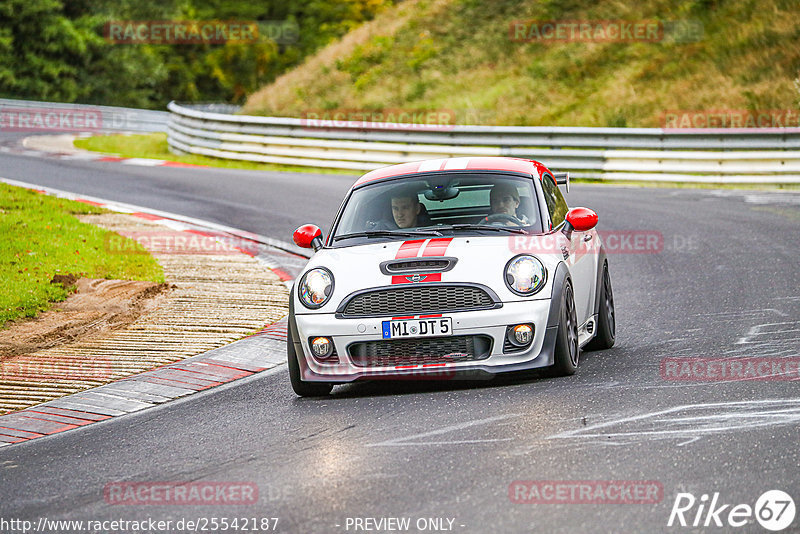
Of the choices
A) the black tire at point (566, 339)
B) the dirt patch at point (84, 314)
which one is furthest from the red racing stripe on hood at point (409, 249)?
the dirt patch at point (84, 314)

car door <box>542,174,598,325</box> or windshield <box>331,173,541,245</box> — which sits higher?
windshield <box>331,173,541,245</box>

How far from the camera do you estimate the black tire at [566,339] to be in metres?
7.55

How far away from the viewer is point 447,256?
760 cm

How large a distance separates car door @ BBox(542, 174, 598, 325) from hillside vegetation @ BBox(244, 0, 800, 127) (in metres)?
16.9

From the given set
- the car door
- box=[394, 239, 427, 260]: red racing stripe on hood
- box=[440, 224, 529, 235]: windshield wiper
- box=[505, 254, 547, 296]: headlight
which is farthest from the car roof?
box=[505, 254, 547, 296]: headlight

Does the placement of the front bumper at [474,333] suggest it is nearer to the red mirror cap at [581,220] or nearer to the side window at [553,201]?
the red mirror cap at [581,220]

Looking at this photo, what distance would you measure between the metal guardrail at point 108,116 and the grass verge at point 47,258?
21386 millimetres

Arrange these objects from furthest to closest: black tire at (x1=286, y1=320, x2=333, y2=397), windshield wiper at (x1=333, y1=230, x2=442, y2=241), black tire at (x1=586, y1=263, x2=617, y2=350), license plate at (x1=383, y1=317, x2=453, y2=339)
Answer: black tire at (x1=586, y1=263, x2=617, y2=350) → windshield wiper at (x1=333, y1=230, x2=442, y2=241) → black tire at (x1=286, y1=320, x2=333, y2=397) → license plate at (x1=383, y1=317, x2=453, y2=339)

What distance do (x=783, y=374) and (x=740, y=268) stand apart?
194 inches

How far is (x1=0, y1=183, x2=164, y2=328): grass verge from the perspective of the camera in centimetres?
1120

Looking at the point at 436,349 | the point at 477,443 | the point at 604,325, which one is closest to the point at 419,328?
the point at 436,349

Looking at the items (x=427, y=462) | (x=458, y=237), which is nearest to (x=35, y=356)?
(x=458, y=237)

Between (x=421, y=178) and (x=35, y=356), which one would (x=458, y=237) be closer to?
(x=421, y=178)

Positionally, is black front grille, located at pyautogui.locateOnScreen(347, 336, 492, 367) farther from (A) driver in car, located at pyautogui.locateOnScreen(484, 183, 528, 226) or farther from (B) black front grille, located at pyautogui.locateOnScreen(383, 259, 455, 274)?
(A) driver in car, located at pyautogui.locateOnScreen(484, 183, 528, 226)
